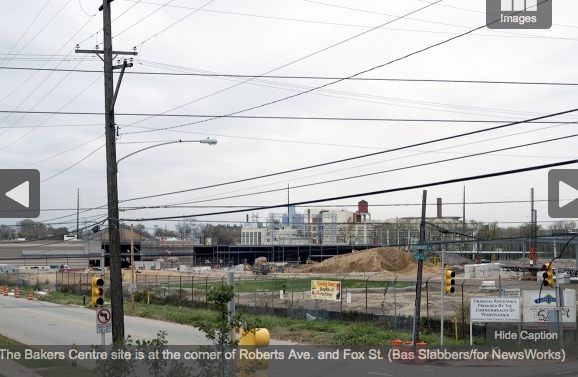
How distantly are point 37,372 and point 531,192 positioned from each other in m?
84.4

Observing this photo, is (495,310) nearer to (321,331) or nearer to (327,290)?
(321,331)

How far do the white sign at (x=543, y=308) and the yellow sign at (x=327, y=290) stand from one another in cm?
1316

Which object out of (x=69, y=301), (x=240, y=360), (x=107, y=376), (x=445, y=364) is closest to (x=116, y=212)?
(x=107, y=376)

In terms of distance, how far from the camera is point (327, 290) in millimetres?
44188

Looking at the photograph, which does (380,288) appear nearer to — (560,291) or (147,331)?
(147,331)

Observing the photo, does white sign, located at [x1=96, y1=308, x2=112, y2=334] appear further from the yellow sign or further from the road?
the yellow sign

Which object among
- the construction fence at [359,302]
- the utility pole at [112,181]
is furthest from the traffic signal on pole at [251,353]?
the construction fence at [359,302]

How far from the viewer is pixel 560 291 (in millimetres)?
30531

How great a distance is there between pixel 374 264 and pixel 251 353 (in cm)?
9103

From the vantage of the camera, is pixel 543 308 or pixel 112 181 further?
pixel 543 308

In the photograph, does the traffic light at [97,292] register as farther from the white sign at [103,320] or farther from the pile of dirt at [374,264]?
the pile of dirt at [374,264]

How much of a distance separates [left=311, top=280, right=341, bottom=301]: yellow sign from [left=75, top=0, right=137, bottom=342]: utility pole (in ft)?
74.6

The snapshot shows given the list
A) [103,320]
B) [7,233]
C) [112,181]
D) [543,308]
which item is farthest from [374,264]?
[7,233]

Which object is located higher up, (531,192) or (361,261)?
(531,192)
